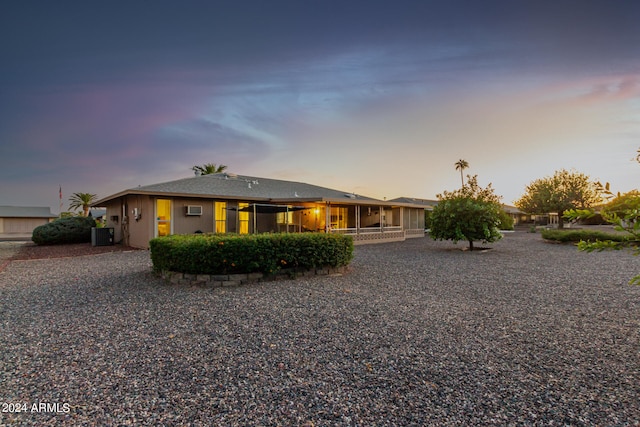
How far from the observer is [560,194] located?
2930 cm

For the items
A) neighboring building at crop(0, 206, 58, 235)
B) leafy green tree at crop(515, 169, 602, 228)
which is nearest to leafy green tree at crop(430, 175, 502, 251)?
leafy green tree at crop(515, 169, 602, 228)

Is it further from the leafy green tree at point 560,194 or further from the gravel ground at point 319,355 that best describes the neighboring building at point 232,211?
the leafy green tree at point 560,194

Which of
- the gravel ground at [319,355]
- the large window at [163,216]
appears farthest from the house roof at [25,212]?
the gravel ground at [319,355]

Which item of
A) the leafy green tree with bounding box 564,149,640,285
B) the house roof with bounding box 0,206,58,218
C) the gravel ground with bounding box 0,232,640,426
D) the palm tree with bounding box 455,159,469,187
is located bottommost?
the gravel ground with bounding box 0,232,640,426

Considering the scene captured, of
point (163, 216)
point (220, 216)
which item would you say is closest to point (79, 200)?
point (163, 216)

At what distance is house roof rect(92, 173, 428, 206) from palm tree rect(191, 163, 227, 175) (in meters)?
15.8

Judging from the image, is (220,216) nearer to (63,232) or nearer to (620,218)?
(63,232)

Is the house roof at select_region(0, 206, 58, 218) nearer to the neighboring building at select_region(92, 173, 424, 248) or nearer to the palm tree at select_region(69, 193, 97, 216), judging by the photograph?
the palm tree at select_region(69, 193, 97, 216)

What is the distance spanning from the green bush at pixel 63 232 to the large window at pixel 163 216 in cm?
863

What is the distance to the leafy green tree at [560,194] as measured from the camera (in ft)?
93.5

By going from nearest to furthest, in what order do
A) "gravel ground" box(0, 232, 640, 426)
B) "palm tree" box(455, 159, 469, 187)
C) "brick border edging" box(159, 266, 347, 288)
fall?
"gravel ground" box(0, 232, 640, 426) → "brick border edging" box(159, 266, 347, 288) → "palm tree" box(455, 159, 469, 187)

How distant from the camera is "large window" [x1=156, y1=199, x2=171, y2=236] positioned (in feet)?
44.0

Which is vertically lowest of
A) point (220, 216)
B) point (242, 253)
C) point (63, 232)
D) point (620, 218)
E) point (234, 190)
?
point (242, 253)

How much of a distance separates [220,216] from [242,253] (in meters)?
9.15
